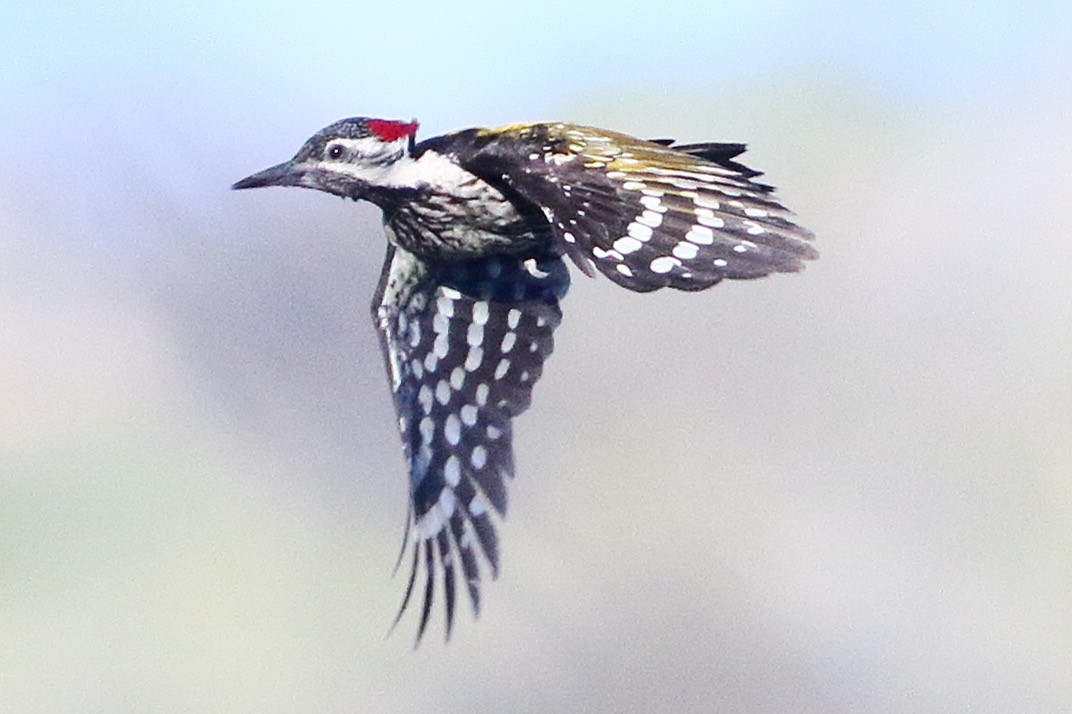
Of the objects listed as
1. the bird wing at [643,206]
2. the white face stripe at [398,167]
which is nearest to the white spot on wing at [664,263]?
the bird wing at [643,206]

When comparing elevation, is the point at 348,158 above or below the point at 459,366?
above

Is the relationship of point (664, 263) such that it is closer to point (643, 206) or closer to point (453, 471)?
point (643, 206)

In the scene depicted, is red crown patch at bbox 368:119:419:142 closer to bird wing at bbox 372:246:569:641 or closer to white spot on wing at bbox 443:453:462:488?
bird wing at bbox 372:246:569:641

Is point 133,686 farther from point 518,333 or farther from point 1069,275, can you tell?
point 1069,275

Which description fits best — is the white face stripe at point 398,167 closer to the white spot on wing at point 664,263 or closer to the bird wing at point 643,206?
the bird wing at point 643,206

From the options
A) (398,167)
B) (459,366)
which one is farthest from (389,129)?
(459,366)
